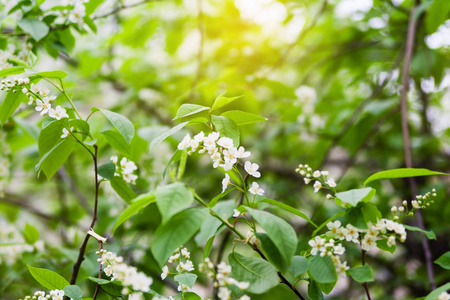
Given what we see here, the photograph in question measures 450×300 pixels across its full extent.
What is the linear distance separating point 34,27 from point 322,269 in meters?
1.18

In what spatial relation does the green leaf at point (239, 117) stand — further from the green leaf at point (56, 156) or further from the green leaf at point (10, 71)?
the green leaf at point (10, 71)

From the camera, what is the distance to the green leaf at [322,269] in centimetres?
69

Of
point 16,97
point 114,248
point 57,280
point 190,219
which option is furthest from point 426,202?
point 114,248

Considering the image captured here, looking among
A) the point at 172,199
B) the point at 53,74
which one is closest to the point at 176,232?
the point at 172,199

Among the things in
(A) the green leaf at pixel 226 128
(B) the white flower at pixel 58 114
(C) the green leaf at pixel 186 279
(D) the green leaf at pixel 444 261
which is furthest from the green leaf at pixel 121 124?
(D) the green leaf at pixel 444 261

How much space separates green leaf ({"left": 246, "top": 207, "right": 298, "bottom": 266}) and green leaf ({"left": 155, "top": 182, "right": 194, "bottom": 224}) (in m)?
0.11

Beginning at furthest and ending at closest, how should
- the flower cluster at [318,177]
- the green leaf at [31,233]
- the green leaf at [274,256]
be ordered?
the green leaf at [31,233] < the flower cluster at [318,177] < the green leaf at [274,256]

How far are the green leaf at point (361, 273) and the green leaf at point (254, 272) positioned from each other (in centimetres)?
16

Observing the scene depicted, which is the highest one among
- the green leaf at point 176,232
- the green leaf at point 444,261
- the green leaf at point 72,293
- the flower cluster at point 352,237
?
the green leaf at point 176,232

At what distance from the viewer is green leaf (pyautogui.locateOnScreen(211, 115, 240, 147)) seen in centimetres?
81

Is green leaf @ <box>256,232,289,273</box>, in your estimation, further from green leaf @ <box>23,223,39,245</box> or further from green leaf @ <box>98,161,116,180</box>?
green leaf @ <box>23,223,39,245</box>

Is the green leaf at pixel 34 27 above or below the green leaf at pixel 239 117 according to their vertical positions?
above

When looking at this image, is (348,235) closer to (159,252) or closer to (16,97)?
(159,252)

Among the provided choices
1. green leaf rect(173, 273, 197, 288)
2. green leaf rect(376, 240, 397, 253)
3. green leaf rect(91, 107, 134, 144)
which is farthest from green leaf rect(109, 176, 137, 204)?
green leaf rect(376, 240, 397, 253)
